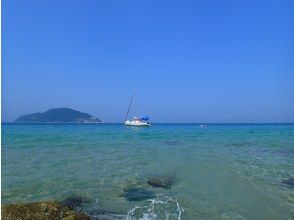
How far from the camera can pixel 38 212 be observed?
8.39 meters

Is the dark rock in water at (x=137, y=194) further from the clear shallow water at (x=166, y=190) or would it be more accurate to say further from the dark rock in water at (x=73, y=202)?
the dark rock in water at (x=73, y=202)

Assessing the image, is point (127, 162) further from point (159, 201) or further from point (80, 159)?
point (159, 201)

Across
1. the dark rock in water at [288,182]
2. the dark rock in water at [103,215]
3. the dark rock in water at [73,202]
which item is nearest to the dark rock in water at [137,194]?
the dark rock in water at [73,202]

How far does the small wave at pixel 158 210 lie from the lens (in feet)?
34.3

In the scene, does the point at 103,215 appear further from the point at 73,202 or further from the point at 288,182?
the point at 288,182

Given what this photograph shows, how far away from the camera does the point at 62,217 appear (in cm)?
847

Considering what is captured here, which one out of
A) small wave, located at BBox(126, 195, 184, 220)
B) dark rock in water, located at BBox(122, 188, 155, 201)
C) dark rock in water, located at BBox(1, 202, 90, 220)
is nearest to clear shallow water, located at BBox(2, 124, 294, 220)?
small wave, located at BBox(126, 195, 184, 220)

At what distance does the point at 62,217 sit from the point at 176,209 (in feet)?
14.0

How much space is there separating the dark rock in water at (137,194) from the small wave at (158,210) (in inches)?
18.9

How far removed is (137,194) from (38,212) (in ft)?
17.6

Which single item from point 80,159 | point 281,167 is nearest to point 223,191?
point 281,167

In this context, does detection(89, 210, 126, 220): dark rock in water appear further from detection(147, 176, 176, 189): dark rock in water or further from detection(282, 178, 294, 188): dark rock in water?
detection(282, 178, 294, 188): dark rock in water

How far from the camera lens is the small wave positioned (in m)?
10.5

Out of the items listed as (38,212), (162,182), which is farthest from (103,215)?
(162,182)
